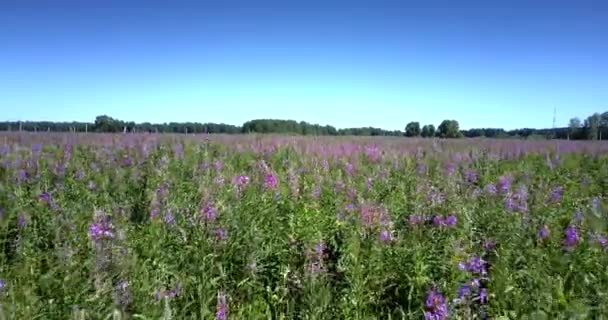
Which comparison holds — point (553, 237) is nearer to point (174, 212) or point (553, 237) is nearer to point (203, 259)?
point (203, 259)

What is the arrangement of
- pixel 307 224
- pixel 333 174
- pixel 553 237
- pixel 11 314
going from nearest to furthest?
pixel 11 314 → pixel 553 237 → pixel 307 224 → pixel 333 174

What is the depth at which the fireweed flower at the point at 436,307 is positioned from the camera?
3230 millimetres

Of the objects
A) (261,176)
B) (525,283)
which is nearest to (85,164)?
(261,176)

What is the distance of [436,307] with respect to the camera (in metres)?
3.33

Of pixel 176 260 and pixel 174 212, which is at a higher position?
pixel 174 212

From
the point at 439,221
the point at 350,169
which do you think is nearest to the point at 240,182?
the point at 439,221

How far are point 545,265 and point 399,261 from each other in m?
1.26

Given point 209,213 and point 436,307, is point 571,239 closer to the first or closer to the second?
point 436,307

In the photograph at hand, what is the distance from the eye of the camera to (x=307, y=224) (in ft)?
16.1

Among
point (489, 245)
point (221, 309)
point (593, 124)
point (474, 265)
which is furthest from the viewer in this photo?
point (593, 124)

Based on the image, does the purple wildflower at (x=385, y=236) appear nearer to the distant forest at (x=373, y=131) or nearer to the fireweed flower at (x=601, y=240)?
the fireweed flower at (x=601, y=240)

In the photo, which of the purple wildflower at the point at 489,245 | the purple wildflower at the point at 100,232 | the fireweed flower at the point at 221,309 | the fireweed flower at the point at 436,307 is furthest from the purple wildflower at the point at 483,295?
the purple wildflower at the point at 100,232

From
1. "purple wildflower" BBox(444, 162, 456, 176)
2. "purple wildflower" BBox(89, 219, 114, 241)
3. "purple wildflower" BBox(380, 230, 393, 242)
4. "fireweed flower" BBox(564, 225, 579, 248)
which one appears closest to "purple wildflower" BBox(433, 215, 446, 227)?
"purple wildflower" BBox(380, 230, 393, 242)

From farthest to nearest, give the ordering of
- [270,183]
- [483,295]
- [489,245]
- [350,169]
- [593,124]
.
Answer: [593,124]
[350,169]
[270,183]
[489,245]
[483,295]
